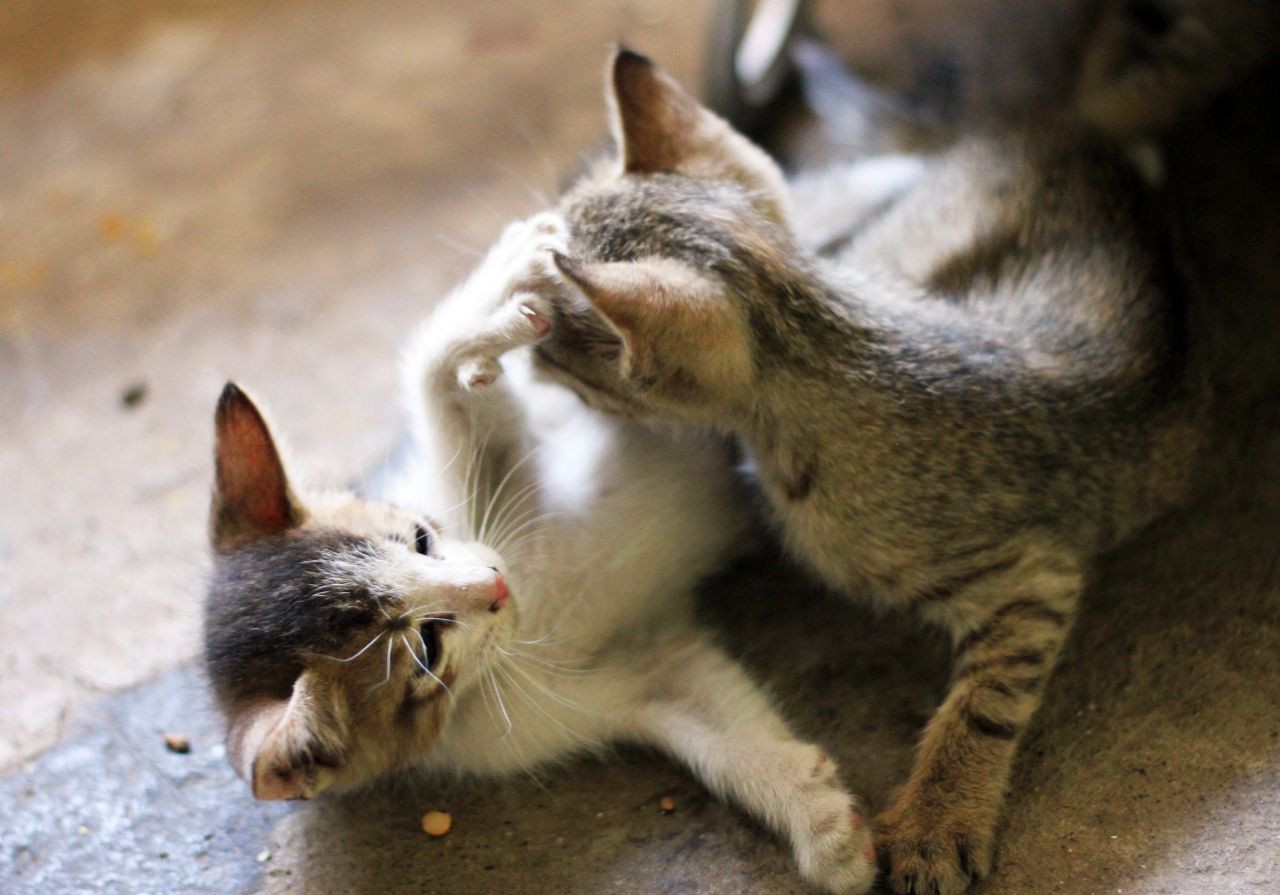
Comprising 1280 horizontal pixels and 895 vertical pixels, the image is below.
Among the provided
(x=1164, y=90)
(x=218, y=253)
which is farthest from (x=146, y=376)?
(x=1164, y=90)

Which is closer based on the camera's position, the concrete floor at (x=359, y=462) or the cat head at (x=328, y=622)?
the cat head at (x=328, y=622)

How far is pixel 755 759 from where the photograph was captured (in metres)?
2.46

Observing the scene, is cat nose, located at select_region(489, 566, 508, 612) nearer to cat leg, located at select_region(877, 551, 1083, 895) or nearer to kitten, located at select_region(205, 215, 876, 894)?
kitten, located at select_region(205, 215, 876, 894)

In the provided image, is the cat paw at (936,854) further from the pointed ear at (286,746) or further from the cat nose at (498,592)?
the pointed ear at (286,746)

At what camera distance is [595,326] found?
2438 millimetres

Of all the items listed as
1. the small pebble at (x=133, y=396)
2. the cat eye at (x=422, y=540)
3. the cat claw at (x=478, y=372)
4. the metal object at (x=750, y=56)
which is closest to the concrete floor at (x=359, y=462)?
the small pebble at (x=133, y=396)

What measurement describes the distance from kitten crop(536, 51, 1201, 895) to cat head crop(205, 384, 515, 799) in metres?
0.54

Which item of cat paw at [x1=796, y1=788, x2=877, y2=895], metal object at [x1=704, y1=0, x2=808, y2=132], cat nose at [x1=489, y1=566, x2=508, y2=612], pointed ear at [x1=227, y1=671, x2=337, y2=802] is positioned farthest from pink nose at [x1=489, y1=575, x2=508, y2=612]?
metal object at [x1=704, y1=0, x2=808, y2=132]

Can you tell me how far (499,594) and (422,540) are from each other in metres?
0.24

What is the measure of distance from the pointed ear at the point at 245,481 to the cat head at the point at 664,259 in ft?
2.01

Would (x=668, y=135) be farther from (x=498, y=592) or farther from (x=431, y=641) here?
(x=431, y=641)

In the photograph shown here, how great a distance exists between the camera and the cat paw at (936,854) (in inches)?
89.4

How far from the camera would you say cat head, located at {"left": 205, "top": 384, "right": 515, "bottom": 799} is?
217 cm

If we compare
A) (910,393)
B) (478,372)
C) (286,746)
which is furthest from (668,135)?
(286,746)
